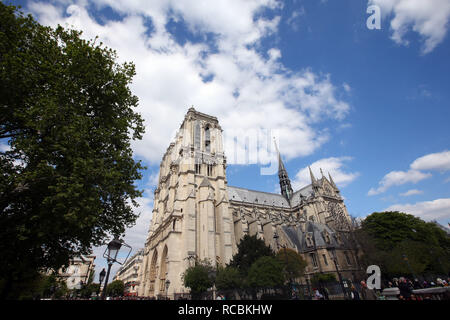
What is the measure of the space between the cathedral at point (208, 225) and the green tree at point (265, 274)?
3.82 meters

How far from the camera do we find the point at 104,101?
11.1m

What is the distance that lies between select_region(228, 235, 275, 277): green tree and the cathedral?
1873mm

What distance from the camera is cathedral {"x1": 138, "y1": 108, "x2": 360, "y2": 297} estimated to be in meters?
25.6

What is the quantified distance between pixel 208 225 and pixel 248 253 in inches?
290

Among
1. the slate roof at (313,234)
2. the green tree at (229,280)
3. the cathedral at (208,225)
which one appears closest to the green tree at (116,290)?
the cathedral at (208,225)

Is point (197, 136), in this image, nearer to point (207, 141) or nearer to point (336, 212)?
point (207, 141)

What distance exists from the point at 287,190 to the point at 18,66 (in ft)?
174

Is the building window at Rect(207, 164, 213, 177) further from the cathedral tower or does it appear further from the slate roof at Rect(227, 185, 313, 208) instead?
the slate roof at Rect(227, 185, 313, 208)

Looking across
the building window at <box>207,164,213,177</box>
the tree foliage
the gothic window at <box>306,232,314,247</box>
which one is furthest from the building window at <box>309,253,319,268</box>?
the building window at <box>207,164,213,177</box>

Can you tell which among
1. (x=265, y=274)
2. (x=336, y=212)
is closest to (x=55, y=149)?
(x=265, y=274)

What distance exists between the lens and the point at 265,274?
17.6 m

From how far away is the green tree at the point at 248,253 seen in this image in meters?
20.8
